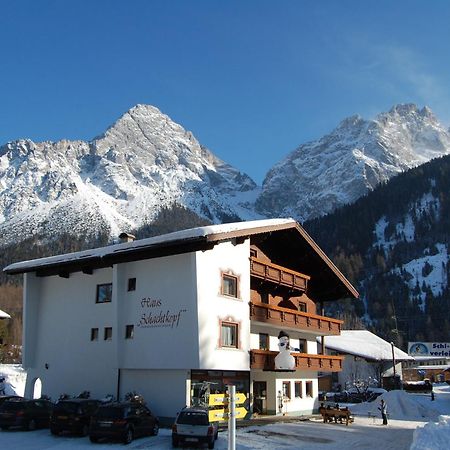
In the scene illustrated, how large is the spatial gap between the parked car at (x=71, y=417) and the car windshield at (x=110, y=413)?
164 cm

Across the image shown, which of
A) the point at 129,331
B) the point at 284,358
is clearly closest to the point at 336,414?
the point at 284,358

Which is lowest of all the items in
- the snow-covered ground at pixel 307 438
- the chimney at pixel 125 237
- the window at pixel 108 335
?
the snow-covered ground at pixel 307 438

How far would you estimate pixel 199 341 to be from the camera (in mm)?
28734

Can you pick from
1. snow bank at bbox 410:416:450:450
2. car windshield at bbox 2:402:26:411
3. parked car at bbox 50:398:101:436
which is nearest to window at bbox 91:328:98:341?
car windshield at bbox 2:402:26:411

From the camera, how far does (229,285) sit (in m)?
32.1

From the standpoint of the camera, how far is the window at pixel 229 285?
31594mm

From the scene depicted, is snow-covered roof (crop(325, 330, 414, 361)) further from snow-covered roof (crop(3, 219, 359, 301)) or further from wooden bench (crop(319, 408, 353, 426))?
wooden bench (crop(319, 408, 353, 426))

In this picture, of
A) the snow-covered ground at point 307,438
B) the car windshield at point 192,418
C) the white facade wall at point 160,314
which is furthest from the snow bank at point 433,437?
the white facade wall at point 160,314

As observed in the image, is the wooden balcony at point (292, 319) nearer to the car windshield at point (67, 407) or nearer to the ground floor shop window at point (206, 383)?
the ground floor shop window at point (206, 383)

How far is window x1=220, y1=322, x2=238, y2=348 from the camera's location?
101 feet

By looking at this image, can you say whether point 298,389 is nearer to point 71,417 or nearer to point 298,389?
point 298,389

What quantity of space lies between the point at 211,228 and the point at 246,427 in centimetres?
1002

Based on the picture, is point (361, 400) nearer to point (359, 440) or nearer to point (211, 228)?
point (359, 440)

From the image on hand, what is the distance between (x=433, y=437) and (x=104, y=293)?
2073cm
